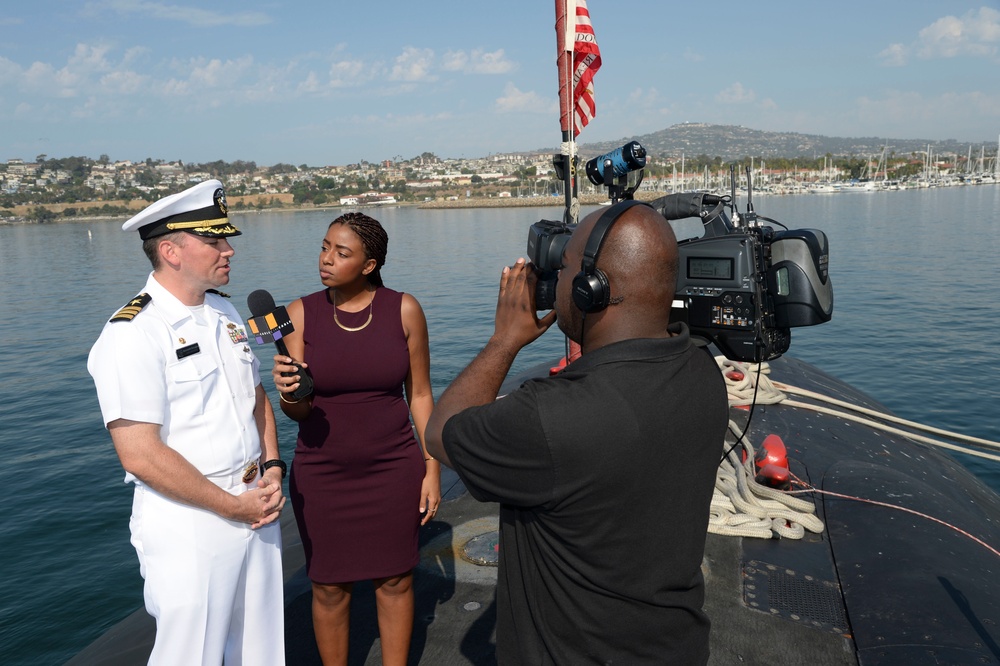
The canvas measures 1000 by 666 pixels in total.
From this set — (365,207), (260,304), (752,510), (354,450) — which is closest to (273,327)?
(260,304)

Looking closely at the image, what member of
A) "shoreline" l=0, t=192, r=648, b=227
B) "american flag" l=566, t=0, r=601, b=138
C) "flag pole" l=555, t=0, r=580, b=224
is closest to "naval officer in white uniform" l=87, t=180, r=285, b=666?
"flag pole" l=555, t=0, r=580, b=224

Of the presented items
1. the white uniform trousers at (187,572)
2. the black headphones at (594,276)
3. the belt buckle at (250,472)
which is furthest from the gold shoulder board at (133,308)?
the black headphones at (594,276)

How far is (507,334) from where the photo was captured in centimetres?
161

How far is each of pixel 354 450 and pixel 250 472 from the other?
0.41m

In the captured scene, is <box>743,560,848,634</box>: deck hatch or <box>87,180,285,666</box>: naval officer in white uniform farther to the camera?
<box>743,560,848,634</box>: deck hatch

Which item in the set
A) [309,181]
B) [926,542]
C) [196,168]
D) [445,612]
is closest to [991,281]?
[926,542]

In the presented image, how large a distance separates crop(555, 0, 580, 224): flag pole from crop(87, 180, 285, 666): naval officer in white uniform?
3161 mm

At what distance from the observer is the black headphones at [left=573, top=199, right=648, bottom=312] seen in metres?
1.38

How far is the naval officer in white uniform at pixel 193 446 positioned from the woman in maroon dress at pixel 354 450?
215mm

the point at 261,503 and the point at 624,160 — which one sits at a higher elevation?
the point at 624,160

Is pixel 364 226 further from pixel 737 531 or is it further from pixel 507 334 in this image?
pixel 737 531

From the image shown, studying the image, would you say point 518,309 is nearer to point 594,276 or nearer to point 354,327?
point 594,276

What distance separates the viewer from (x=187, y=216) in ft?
7.68

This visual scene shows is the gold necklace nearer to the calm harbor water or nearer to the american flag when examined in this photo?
the american flag
